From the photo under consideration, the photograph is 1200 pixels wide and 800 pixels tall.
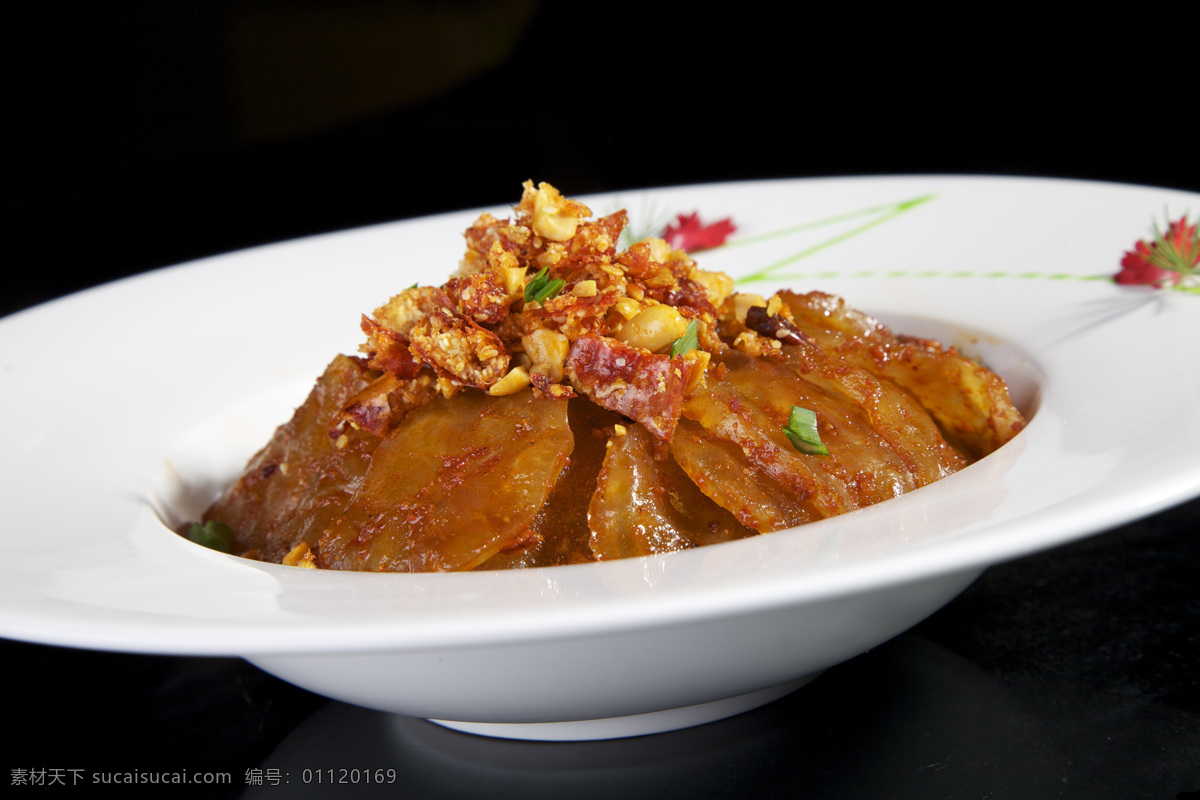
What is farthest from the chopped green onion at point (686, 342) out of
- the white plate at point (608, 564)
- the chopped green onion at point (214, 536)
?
the chopped green onion at point (214, 536)

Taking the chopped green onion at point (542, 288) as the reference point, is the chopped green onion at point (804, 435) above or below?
below

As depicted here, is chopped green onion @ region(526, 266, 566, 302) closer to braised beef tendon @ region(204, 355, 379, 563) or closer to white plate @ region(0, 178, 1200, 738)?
braised beef tendon @ region(204, 355, 379, 563)

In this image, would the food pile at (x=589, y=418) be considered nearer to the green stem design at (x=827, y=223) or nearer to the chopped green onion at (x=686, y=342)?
the chopped green onion at (x=686, y=342)

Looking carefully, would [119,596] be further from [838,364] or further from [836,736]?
[838,364]

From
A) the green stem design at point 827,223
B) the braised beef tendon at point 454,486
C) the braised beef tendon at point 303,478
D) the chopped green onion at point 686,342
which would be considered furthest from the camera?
the green stem design at point 827,223

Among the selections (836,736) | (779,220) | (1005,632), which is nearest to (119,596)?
(836,736)

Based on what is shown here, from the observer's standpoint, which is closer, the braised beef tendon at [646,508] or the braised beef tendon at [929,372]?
the braised beef tendon at [646,508]

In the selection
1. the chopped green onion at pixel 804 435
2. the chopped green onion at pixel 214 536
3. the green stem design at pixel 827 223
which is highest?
the green stem design at pixel 827 223
